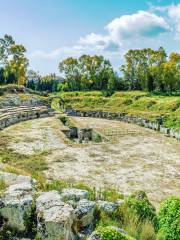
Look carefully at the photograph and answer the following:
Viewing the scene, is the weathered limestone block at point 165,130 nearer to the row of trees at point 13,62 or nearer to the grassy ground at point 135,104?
the grassy ground at point 135,104

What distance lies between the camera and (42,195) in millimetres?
8430

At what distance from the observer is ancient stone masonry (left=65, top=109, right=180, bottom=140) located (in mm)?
31598

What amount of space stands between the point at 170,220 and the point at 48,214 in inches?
123

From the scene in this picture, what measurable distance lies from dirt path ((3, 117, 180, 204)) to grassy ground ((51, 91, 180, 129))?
327 inches

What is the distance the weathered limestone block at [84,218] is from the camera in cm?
777

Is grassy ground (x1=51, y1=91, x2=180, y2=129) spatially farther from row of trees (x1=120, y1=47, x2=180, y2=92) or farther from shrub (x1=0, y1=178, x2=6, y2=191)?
shrub (x1=0, y1=178, x2=6, y2=191)

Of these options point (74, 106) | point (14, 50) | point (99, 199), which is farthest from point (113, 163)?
point (14, 50)

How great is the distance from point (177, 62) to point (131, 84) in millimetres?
13162

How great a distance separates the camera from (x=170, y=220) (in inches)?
328

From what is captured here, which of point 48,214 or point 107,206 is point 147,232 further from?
point 48,214

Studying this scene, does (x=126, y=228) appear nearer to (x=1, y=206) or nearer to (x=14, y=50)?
(x=1, y=206)

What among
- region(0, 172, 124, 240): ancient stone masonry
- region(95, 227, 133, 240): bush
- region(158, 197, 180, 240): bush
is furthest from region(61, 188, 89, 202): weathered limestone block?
region(95, 227, 133, 240): bush

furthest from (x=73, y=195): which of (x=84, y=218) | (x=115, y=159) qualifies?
(x=115, y=159)

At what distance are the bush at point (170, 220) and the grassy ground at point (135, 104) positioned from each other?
993 inches
